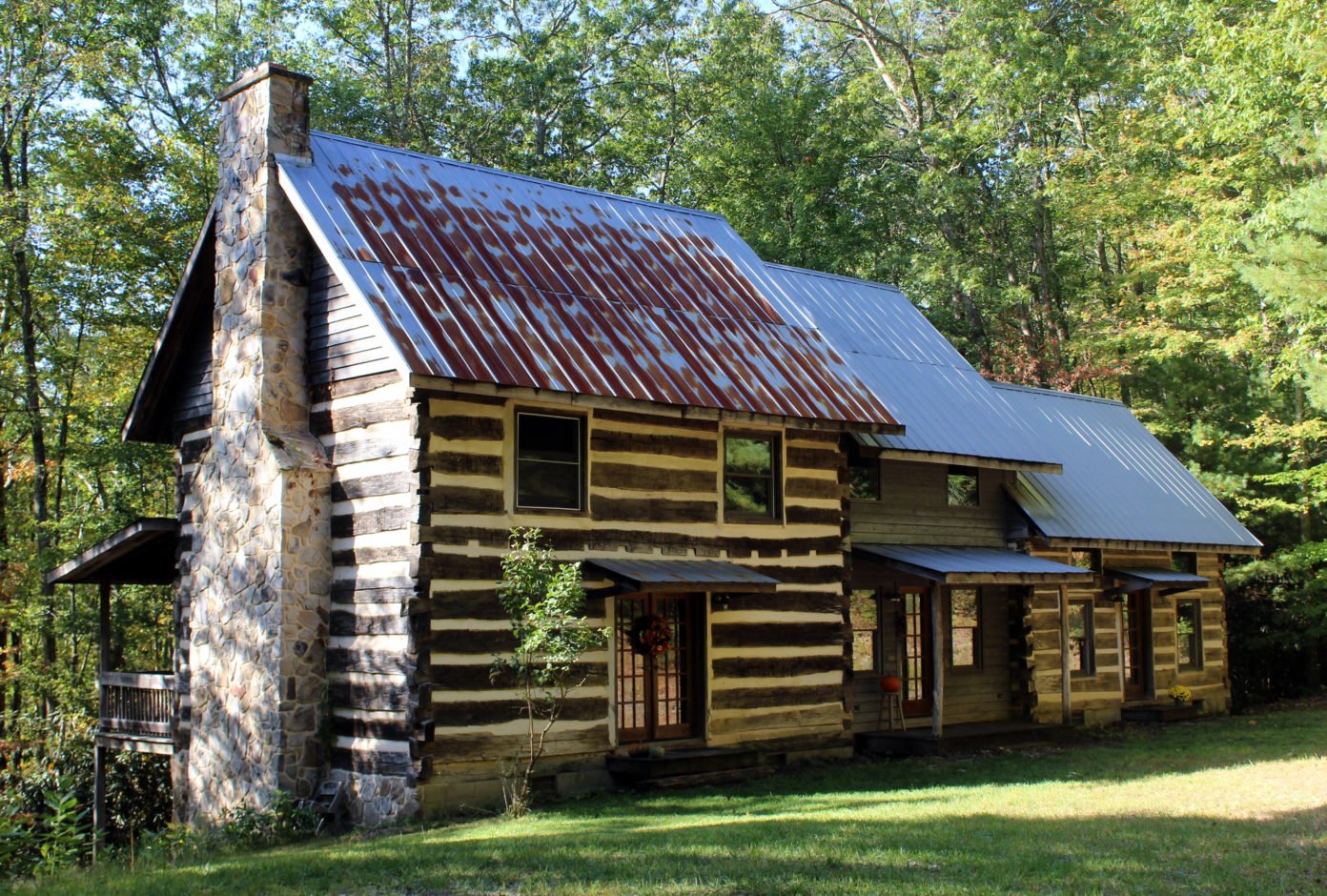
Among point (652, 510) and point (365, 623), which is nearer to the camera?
point (365, 623)

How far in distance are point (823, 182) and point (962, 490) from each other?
59.3 ft

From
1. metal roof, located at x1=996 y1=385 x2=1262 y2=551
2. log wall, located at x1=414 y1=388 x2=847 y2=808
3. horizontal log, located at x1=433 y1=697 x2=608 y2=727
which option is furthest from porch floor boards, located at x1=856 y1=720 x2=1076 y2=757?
horizontal log, located at x1=433 y1=697 x2=608 y2=727

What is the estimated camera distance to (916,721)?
70.0 ft

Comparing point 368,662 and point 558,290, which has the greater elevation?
point 558,290

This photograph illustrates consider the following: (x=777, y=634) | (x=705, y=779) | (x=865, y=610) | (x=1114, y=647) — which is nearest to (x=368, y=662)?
(x=705, y=779)

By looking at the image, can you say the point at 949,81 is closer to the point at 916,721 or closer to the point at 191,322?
the point at 916,721

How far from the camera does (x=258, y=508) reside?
16.0 meters

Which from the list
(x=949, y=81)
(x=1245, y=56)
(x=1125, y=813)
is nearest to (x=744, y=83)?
(x=949, y=81)

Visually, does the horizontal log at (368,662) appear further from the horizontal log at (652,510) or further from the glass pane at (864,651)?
the glass pane at (864,651)

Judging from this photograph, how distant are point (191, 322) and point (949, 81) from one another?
27.6 meters

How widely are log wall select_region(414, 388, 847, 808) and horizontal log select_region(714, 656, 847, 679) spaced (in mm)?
21

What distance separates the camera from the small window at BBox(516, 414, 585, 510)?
15555mm

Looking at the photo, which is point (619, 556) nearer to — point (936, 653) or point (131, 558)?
point (936, 653)

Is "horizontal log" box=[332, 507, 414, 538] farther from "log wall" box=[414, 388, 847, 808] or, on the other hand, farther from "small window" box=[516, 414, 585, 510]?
"small window" box=[516, 414, 585, 510]
